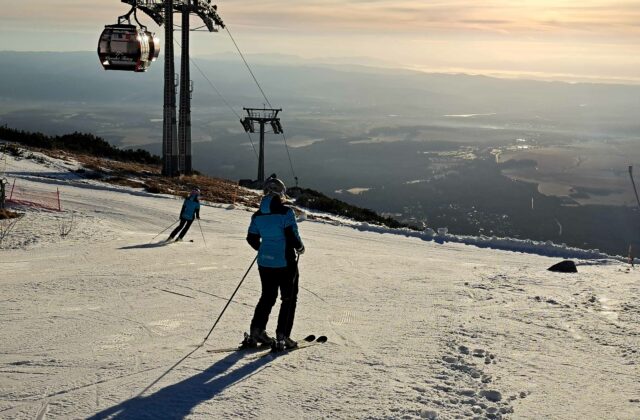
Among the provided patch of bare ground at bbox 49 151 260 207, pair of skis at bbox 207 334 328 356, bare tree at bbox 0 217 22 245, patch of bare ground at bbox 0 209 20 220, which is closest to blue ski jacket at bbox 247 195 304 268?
pair of skis at bbox 207 334 328 356

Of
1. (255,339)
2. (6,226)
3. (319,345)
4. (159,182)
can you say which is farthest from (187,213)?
(159,182)

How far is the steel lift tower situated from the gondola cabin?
7382 mm

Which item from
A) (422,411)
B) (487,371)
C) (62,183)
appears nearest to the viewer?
(422,411)

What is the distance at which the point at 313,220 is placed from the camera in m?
25.9

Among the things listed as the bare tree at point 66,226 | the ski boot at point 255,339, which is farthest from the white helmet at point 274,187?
the bare tree at point 66,226

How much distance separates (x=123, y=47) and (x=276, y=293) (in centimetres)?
1997

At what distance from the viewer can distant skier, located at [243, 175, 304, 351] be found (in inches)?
256

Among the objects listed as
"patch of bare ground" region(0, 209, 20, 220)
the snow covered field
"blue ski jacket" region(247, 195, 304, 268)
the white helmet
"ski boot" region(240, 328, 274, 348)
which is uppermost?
the white helmet

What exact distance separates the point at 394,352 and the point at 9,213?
1254 cm

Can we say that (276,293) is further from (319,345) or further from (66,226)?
(66,226)

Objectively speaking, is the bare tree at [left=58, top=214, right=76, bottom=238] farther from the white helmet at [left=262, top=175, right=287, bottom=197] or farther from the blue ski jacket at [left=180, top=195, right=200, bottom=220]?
the white helmet at [left=262, top=175, right=287, bottom=197]

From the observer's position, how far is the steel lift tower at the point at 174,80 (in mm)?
32656

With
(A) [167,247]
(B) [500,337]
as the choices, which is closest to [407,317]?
(B) [500,337]

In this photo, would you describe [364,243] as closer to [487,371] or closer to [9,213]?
[9,213]
